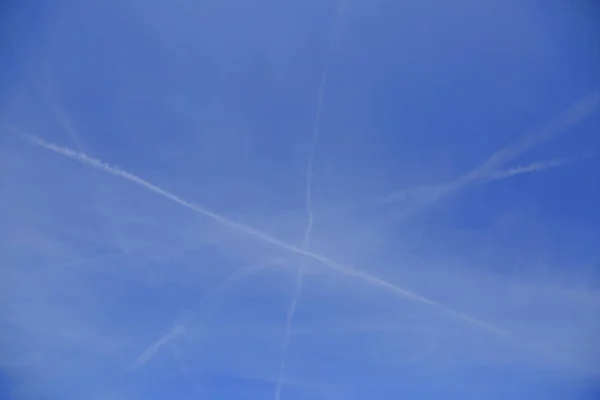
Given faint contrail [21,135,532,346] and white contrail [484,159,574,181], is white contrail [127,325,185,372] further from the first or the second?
white contrail [484,159,574,181]

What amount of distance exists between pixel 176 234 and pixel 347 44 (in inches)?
30.4

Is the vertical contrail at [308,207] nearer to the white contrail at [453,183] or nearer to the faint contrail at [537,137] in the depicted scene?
the white contrail at [453,183]

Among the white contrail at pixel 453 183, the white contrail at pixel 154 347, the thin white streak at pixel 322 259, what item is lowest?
the white contrail at pixel 154 347

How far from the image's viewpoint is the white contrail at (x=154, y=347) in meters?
1.70

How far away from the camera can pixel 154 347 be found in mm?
1703

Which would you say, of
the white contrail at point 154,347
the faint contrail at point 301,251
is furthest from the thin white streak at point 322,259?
the white contrail at point 154,347

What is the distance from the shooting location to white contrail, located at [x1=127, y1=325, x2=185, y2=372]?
1702mm

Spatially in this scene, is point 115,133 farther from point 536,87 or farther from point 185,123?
point 536,87

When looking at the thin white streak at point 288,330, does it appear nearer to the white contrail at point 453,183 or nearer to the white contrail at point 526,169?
the white contrail at point 453,183

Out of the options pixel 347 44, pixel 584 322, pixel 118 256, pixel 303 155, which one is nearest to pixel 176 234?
pixel 118 256

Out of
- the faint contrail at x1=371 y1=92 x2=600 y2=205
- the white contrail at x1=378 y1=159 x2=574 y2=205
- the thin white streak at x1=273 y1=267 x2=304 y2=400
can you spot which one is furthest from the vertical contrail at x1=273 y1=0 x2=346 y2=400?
the faint contrail at x1=371 y1=92 x2=600 y2=205

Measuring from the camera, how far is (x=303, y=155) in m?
1.68

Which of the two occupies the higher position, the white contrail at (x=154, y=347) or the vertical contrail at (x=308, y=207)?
the vertical contrail at (x=308, y=207)

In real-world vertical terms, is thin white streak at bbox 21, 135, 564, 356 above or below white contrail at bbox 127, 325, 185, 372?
above
